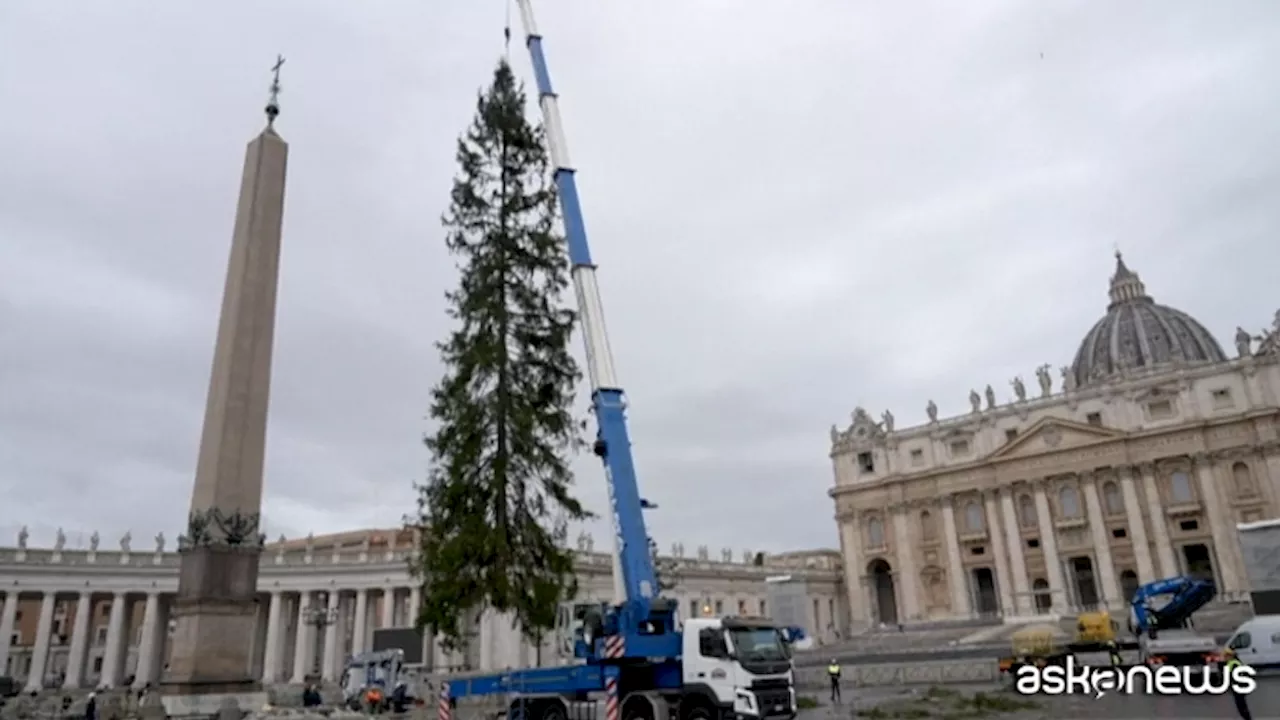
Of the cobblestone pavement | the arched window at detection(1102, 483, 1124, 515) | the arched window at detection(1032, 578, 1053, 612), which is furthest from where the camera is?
the arched window at detection(1032, 578, 1053, 612)

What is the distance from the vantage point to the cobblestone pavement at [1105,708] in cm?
1623

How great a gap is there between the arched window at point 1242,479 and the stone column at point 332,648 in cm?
6342

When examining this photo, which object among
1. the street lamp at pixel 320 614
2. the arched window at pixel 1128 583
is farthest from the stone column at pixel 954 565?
the street lamp at pixel 320 614

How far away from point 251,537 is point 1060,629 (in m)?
51.2

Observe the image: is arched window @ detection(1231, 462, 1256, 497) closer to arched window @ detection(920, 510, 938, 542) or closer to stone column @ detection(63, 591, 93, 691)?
arched window @ detection(920, 510, 938, 542)

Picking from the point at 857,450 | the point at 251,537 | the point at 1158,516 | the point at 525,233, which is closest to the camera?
the point at 251,537

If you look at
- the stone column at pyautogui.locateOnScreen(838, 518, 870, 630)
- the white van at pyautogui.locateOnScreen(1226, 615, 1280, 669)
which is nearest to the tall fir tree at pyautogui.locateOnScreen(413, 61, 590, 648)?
the white van at pyautogui.locateOnScreen(1226, 615, 1280, 669)

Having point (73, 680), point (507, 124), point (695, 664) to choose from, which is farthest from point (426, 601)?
point (73, 680)

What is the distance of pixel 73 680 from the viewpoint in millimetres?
45500

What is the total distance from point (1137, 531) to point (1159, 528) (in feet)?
4.92

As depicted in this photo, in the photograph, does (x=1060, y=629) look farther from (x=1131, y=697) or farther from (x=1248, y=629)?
(x=1131, y=697)

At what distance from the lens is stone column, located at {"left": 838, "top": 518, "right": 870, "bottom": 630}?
7988cm

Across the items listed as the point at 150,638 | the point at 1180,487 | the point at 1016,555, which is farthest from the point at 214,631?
the point at 1180,487

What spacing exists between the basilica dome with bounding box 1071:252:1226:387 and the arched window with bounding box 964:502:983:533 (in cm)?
1621
